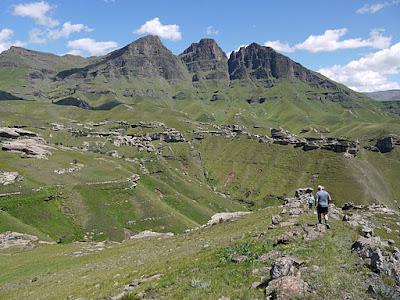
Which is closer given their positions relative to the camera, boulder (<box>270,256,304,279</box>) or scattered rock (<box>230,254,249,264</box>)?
boulder (<box>270,256,304,279</box>)

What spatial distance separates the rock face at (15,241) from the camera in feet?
283

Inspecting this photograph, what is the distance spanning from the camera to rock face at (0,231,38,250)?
8638cm

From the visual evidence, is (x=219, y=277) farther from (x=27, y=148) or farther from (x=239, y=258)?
(x=27, y=148)

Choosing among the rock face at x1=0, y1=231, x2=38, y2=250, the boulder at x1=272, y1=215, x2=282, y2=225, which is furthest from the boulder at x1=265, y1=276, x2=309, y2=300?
the rock face at x1=0, y1=231, x2=38, y2=250

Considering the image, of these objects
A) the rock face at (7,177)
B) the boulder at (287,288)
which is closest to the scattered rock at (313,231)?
the boulder at (287,288)

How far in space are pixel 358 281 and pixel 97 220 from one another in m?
125

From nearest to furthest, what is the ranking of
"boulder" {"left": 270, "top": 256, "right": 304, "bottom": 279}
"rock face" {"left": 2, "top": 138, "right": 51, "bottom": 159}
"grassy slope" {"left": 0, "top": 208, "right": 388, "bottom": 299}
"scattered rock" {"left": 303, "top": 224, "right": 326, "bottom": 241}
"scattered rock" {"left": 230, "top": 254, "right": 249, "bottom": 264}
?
"grassy slope" {"left": 0, "top": 208, "right": 388, "bottom": 299} → "boulder" {"left": 270, "top": 256, "right": 304, "bottom": 279} → "scattered rock" {"left": 230, "top": 254, "right": 249, "bottom": 264} → "scattered rock" {"left": 303, "top": 224, "right": 326, "bottom": 241} → "rock face" {"left": 2, "top": 138, "right": 51, "bottom": 159}

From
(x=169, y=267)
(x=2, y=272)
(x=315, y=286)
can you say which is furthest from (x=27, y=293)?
(x=315, y=286)

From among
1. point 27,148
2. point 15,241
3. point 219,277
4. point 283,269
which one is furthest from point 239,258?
point 27,148

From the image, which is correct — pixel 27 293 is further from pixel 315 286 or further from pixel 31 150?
pixel 31 150

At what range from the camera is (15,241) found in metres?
92.0

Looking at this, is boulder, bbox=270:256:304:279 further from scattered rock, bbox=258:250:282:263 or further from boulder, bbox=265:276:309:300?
scattered rock, bbox=258:250:282:263

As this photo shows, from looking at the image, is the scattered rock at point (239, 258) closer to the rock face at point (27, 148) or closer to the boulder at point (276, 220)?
the boulder at point (276, 220)

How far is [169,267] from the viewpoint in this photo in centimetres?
3222
